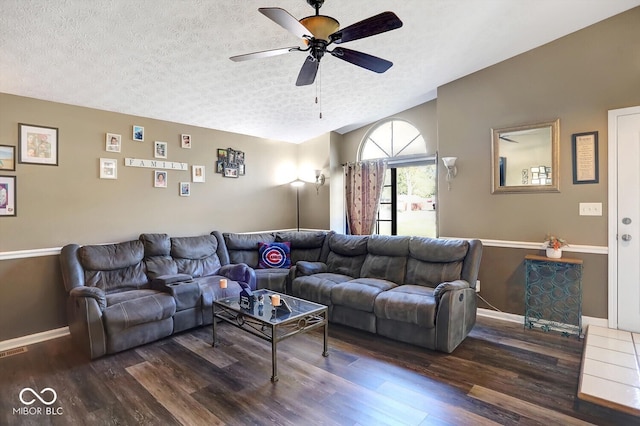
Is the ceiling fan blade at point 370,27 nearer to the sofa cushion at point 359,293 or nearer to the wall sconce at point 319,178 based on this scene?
the sofa cushion at point 359,293

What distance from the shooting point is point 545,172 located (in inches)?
143

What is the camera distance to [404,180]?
16.9 ft

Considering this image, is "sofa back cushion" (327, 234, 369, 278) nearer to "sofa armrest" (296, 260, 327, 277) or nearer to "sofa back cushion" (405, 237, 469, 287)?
"sofa armrest" (296, 260, 327, 277)

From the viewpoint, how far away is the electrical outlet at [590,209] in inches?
132

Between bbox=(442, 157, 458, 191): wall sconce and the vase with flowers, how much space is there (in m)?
1.30

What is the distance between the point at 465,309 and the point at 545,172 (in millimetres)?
1855

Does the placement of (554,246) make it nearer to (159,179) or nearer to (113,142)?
(159,179)

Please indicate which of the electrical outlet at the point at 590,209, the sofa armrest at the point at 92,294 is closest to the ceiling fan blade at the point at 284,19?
the sofa armrest at the point at 92,294

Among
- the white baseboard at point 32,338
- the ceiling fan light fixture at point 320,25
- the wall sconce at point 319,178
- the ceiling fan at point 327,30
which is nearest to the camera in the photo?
the ceiling fan at point 327,30

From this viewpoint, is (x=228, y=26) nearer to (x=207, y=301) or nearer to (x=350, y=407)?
(x=207, y=301)

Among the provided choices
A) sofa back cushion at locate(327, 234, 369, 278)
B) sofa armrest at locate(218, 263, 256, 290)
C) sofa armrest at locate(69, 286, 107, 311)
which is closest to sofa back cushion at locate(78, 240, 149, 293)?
sofa armrest at locate(69, 286, 107, 311)

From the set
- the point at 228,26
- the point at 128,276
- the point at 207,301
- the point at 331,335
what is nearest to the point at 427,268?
the point at 331,335

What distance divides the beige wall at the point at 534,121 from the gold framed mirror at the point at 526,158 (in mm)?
72

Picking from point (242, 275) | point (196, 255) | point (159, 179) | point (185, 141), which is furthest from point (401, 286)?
point (185, 141)
